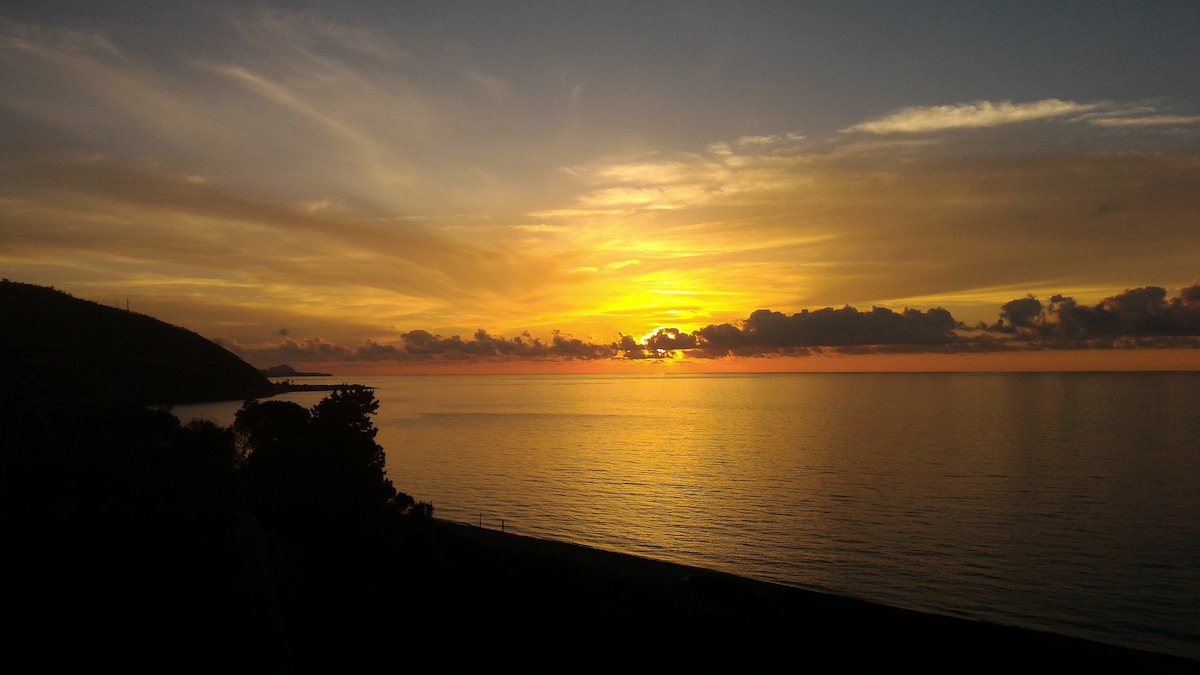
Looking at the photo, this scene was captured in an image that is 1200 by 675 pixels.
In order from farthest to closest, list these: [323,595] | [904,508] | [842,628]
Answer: [904,508]
[842,628]
[323,595]

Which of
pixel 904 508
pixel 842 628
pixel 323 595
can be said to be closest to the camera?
pixel 323 595

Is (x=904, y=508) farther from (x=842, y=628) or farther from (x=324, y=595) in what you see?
(x=324, y=595)

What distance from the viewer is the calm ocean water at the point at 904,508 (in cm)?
4403

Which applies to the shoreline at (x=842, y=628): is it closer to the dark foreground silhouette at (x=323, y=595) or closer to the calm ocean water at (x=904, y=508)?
the dark foreground silhouette at (x=323, y=595)

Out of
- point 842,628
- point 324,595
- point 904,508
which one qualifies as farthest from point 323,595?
point 904,508

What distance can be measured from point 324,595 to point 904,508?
55574 mm

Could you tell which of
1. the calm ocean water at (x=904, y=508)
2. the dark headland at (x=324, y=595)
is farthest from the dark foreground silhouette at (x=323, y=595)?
Result: the calm ocean water at (x=904, y=508)

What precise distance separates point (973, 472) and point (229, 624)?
86.1 m

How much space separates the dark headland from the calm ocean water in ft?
23.1

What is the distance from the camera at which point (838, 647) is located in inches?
1318

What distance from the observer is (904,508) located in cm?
6869

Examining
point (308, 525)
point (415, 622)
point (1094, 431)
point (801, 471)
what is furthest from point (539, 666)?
point (1094, 431)

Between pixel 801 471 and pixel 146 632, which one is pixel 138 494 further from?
pixel 801 471

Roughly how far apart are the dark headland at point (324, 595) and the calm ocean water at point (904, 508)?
7050 mm
